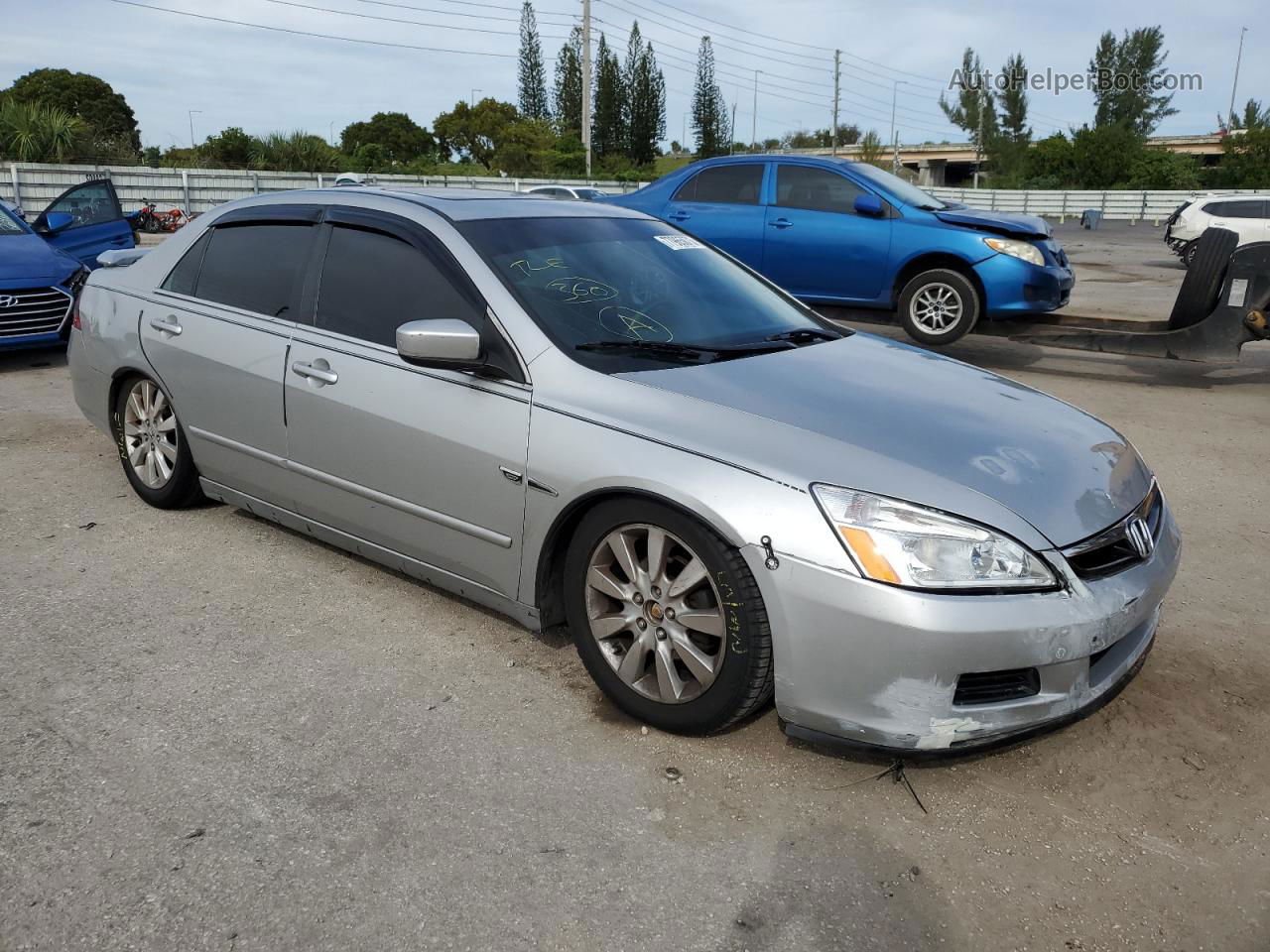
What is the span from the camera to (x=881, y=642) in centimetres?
264

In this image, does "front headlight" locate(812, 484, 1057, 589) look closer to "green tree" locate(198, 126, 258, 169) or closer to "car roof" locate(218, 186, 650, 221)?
"car roof" locate(218, 186, 650, 221)

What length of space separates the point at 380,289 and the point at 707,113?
91.1 metres

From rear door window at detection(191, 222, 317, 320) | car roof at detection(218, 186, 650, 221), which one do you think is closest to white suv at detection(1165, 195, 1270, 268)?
car roof at detection(218, 186, 650, 221)

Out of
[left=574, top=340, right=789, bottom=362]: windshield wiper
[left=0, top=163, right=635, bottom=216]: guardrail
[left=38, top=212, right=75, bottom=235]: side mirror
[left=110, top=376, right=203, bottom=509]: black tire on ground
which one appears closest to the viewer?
[left=574, top=340, right=789, bottom=362]: windshield wiper

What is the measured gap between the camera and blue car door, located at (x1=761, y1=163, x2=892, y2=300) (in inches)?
372

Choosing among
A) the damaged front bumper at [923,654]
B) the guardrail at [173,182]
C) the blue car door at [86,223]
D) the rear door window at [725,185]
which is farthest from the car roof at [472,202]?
the guardrail at [173,182]

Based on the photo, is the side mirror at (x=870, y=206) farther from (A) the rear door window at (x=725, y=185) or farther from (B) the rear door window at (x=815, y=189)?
(A) the rear door window at (x=725, y=185)

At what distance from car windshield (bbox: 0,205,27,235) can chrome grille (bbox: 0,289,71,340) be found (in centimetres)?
111

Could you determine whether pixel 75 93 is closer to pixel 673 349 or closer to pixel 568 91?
pixel 568 91

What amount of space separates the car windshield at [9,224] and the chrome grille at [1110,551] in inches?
382

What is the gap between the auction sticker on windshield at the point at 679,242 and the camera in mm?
4352

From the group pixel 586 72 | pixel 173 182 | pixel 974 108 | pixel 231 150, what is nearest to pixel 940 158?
pixel 974 108

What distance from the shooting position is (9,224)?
964 centimetres

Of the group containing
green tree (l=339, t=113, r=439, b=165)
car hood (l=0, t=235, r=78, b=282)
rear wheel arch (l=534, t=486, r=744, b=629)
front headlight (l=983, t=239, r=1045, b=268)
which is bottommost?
rear wheel arch (l=534, t=486, r=744, b=629)
